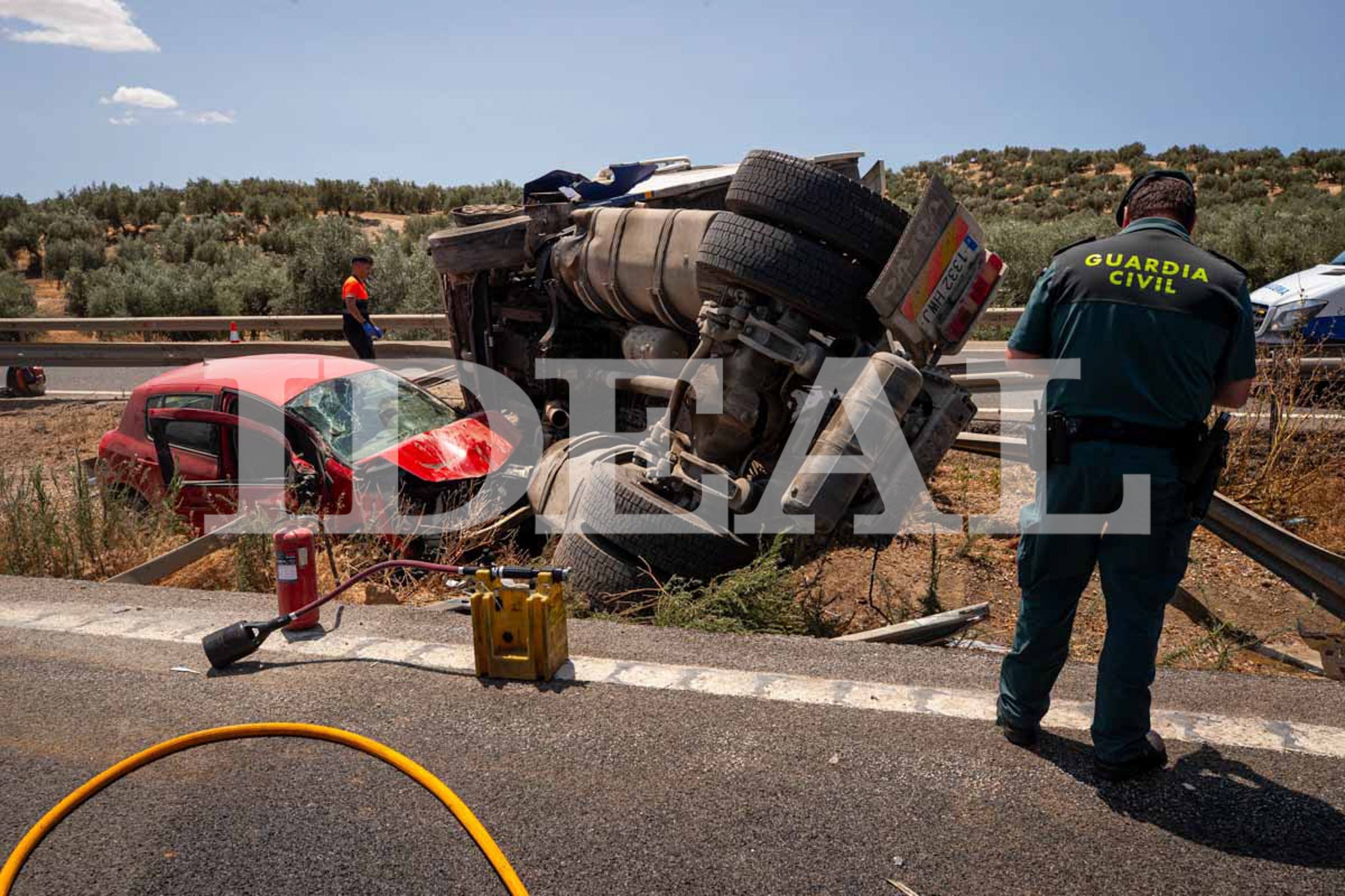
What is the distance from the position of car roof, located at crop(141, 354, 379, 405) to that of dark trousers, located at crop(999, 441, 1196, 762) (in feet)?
18.2

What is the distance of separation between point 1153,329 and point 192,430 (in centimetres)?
650

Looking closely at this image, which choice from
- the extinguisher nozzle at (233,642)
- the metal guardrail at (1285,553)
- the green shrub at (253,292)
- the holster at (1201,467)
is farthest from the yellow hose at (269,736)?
the green shrub at (253,292)

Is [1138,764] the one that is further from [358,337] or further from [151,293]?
[151,293]

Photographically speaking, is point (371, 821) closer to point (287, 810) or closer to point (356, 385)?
point (287, 810)

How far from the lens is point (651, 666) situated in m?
3.95

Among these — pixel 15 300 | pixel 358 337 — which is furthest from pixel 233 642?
pixel 15 300

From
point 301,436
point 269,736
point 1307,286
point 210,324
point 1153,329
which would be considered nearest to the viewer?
point 1153,329

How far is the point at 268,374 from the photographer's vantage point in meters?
7.41

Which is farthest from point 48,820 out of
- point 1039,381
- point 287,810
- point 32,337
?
point 32,337

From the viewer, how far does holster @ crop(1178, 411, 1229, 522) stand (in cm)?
308

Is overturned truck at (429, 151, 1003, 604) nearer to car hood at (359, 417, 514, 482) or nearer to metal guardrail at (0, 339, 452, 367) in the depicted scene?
car hood at (359, 417, 514, 482)

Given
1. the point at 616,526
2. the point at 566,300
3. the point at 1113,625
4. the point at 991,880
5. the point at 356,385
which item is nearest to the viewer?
the point at 991,880

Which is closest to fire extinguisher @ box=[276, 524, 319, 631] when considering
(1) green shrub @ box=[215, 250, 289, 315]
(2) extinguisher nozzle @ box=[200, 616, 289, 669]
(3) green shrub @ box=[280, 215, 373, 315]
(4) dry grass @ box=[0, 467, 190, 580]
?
(2) extinguisher nozzle @ box=[200, 616, 289, 669]

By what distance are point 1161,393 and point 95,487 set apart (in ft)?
25.3
